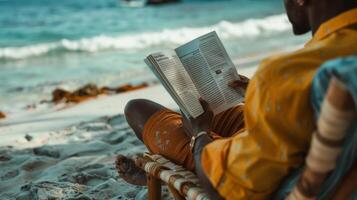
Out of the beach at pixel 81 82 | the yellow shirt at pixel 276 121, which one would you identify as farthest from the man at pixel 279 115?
the beach at pixel 81 82

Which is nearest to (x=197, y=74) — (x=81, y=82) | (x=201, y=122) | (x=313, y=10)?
(x=201, y=122)

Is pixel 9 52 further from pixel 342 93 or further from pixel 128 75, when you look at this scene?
pixel 342 93

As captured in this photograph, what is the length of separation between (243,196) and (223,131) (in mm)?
669

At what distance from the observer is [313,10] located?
1.46 m

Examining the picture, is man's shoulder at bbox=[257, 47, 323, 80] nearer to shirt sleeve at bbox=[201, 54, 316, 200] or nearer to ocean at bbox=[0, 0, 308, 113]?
shirt sleeve at bbox=[201, 54, 316, 200]

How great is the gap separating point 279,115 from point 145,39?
10.7 meters

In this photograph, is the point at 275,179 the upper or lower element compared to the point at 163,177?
upper

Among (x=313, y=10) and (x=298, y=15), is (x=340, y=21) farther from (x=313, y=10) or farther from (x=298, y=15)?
(x=298, y=15)

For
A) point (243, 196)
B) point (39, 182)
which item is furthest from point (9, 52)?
point (243, 196)

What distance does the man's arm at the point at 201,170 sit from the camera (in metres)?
1.54

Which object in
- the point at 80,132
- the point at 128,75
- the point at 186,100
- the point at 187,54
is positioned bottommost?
the point at 128,75

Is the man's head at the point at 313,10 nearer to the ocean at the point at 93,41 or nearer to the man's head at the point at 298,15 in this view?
the man's head at the point at 298,15

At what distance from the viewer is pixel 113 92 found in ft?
19.7

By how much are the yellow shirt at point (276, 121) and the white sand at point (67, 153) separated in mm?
1177
